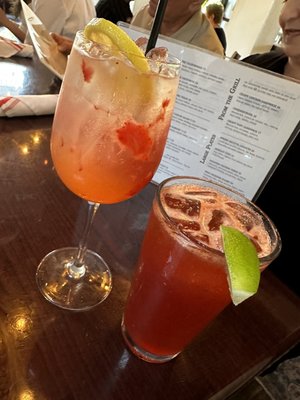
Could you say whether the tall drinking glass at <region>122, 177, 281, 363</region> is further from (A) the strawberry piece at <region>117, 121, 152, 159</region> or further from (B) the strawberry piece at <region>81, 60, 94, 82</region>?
(B) the strawberry piece at <region>81, 60, 94, 82</region>

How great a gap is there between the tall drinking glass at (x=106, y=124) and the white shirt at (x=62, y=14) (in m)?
2.50

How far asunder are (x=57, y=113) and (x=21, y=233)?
24cm

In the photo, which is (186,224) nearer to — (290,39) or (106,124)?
(106,124)

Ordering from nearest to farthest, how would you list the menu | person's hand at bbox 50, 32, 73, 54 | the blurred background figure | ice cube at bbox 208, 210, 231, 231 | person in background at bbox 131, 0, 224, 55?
1. ice cube at bbox 208, 210, 231, 231
2. the menu
3. person's hand at bbox 50, 32, 73, 54
4. person in background at bbox 131, 0, 224, 55
5. the blurred background figure

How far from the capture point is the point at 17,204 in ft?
2.26

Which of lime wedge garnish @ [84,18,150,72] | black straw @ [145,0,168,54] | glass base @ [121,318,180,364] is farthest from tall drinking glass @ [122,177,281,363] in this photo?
black straw @ [145,0,168,54]

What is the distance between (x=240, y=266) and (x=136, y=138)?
224 millimetres

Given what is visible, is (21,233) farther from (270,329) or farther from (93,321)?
(270,329)

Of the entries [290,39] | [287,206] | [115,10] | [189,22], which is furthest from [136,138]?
[115,10]

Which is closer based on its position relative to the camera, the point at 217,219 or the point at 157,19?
the point at 217,219

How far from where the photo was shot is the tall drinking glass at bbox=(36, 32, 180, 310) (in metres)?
0.45

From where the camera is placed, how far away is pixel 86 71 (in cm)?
46

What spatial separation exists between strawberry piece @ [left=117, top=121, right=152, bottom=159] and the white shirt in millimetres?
2532

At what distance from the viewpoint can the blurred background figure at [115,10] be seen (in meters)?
3.35
